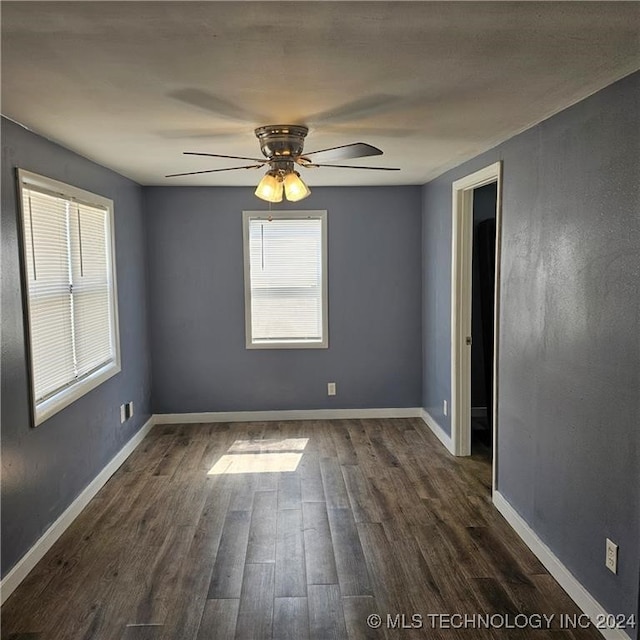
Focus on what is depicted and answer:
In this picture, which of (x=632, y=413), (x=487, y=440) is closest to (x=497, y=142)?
(x=632, y=413)

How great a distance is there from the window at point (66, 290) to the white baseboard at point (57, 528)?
0.65 m

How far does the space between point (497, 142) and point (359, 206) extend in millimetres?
2089

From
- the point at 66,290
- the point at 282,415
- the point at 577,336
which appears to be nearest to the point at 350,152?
the point at 577,336

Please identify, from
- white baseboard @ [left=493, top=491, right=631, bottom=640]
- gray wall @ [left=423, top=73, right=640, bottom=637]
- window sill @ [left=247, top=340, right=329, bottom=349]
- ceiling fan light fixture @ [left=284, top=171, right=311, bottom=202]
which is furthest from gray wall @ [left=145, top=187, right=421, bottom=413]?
ceiling fan light fixture @ [left=284, top=171, right=311, bottom=202]

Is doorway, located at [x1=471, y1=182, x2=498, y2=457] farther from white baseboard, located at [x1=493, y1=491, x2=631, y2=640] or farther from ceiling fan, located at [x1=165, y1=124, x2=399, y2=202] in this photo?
ceiling fan, located at [x1=165, y1=124, x2=399, y2=202]

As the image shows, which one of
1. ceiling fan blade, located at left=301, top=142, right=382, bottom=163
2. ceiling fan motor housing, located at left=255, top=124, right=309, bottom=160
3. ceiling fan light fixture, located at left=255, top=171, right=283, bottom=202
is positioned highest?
ceiling fan motor housing, located at left=255, top=124, right=309, bottom=160

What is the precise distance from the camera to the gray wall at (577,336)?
2160 mm

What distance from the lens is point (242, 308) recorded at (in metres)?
5.39

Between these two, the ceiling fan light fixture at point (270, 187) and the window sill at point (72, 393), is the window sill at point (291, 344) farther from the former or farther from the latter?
the ceiling fan light fixture at point (270, 187)

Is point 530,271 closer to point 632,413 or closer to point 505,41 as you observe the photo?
point 632,413

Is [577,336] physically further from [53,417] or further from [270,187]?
[53,417]

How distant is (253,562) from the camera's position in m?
2.96

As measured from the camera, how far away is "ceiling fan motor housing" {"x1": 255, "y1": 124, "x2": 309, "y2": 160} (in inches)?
110

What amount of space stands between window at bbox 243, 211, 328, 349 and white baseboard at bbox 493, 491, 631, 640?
251 cm
